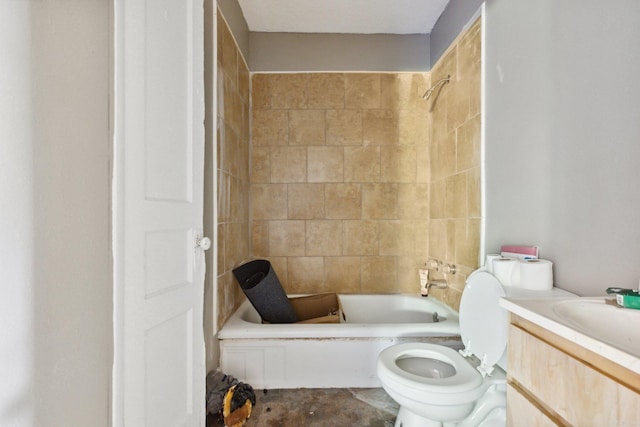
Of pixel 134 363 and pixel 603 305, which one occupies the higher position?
pixel 603 305

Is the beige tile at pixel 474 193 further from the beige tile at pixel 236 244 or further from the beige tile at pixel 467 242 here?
the beige tile at pixel 236 244

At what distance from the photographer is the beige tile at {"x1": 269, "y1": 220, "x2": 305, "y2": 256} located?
268 centimetres

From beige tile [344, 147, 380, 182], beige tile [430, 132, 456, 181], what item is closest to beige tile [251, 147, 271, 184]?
beige tile [344, 147, 380, 182]

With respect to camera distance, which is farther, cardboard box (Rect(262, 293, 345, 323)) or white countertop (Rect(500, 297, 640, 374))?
cardboard box (Rect(262, 293, 345, 323))

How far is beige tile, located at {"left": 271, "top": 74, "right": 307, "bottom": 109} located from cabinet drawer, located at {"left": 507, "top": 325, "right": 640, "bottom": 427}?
2.31 meters

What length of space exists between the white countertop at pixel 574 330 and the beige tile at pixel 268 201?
196 cm

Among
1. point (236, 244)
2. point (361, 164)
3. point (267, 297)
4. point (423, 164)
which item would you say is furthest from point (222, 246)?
point (423, 164)

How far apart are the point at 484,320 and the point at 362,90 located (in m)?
2.06

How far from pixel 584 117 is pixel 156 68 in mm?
1627

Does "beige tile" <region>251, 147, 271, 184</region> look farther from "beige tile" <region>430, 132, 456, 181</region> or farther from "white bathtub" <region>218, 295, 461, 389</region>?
"beige tile" <region>430, 132, 456, 181</region>

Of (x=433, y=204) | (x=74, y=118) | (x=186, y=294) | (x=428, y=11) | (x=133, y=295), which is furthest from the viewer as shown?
(x=433, y=204)

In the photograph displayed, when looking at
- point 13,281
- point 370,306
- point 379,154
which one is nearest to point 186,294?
point 13,281

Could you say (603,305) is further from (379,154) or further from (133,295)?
(379,154)

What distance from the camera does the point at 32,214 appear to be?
0.71 m
